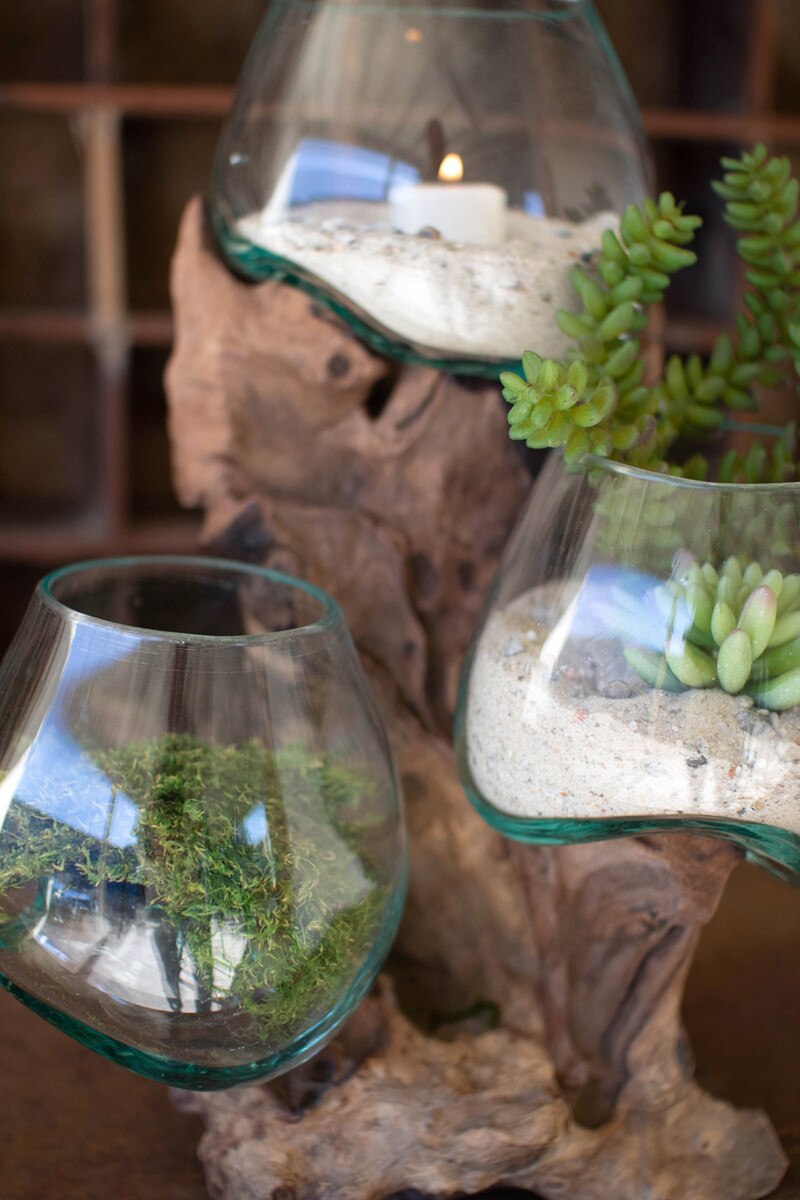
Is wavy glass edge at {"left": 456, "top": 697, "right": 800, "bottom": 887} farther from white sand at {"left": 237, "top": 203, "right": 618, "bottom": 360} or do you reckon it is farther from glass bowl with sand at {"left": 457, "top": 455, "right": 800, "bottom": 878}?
white sand at {"left": 237, "top": 203, "right": 618, "bottom": 360}

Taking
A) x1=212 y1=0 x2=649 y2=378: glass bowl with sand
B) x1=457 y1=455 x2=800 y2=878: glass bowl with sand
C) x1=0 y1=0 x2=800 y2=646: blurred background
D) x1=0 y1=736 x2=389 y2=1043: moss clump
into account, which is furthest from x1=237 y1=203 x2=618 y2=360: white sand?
x1=0 y1=0 x2=800 y2=646: blurred background

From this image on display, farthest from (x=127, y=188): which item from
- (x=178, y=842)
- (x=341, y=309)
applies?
(x=178, y=842)

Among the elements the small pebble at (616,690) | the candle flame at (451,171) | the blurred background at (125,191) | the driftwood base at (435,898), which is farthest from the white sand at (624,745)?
the blurred background at (125,191)

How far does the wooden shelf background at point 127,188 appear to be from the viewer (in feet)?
5.16

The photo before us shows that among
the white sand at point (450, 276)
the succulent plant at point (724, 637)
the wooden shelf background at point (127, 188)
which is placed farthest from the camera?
the wooden shelf background at point (127, 188)

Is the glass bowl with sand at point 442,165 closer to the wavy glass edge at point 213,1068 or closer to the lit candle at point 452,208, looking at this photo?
the lit candle at point 452,208

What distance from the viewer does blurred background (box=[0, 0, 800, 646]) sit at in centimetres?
157

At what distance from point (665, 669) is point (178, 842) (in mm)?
191

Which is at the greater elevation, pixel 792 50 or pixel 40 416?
pixel 792 50

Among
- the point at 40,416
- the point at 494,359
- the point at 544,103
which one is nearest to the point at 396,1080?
the point at 494,359

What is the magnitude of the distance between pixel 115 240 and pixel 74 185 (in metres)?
0.19

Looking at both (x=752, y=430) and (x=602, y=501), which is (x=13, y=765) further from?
(x=752, y=430)

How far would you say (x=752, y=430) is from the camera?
622 millimetres

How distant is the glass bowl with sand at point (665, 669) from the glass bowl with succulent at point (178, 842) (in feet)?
0.29
